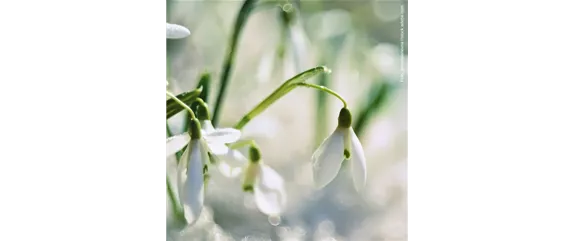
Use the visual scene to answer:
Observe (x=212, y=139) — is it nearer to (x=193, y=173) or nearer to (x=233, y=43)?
(x=193, y=173)

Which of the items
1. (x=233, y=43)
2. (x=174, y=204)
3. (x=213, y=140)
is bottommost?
(x=174, y=204)

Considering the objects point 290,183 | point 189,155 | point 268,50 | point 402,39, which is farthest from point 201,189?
point 402,39

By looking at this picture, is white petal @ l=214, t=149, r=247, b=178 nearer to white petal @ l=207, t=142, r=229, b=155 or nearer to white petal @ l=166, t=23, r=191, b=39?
white petal @ l=207, t=142, r=229, b=155

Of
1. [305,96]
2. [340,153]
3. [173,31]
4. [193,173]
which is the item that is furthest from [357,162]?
[173,31]

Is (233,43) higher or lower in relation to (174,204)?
higher

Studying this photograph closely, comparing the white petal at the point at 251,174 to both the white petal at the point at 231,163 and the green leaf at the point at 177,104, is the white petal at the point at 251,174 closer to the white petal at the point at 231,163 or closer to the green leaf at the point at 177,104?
the white petal at the point at 231,163
